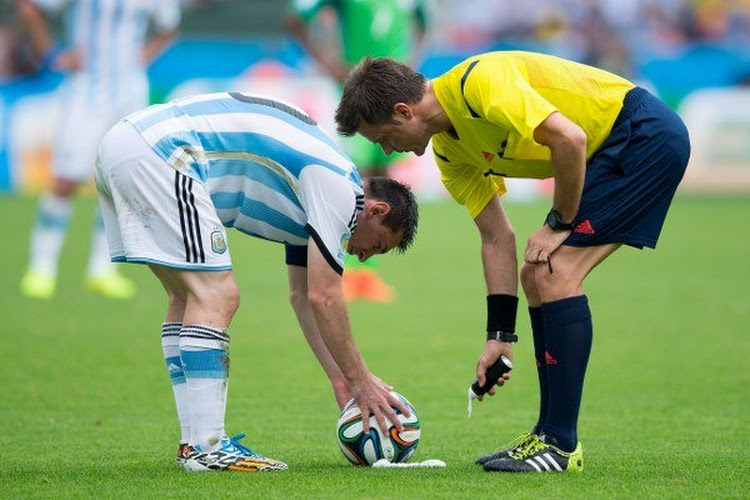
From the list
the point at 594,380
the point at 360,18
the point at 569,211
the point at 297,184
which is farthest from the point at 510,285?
the point at 360,18

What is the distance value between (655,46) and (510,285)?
21432mm

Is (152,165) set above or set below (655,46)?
below

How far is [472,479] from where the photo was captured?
568 cm

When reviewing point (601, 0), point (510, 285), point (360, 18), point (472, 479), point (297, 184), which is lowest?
point (472, 479)

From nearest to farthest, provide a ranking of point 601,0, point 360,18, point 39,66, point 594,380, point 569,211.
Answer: point 569,211 → point 594,380 → point 360,18 → point 39,66 → point 601,0

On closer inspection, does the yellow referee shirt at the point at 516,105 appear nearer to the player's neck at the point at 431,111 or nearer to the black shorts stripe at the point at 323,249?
the player's neck at the point at 431,111

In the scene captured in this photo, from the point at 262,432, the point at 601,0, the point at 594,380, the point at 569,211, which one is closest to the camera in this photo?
the point at 569,211

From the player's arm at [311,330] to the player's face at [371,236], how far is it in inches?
16.7

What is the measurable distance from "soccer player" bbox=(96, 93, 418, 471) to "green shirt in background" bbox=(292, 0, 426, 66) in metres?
7.17

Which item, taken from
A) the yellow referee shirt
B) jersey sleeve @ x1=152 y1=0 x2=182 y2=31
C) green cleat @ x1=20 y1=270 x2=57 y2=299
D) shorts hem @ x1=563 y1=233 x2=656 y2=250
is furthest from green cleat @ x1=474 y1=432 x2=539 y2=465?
jersey sleeve @ x1=152 y1=0 x2=182 y2=31

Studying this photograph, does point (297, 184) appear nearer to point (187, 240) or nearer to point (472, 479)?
point (187, 240)

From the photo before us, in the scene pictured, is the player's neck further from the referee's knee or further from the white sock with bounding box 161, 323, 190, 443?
the white sock with bounding box 161, 323, 190, 443

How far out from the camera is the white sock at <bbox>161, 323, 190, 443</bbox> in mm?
6004

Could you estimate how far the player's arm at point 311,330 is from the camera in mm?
6477
